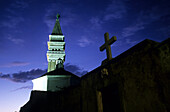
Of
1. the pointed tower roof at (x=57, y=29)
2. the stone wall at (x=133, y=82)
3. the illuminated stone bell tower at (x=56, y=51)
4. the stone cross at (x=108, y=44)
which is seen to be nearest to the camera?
the stone wall at (x=133, y=82)

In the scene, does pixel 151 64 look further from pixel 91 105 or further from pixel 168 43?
pixel 91 105

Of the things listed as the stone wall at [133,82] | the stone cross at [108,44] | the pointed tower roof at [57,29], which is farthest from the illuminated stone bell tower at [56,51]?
the stone cross at [108,44]

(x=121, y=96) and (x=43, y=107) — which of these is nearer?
(x=121, y=96)

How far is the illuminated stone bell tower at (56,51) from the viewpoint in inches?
1244

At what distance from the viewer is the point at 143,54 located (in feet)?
14.7

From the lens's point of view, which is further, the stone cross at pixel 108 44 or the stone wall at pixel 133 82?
the stone cross at pixel 108 44

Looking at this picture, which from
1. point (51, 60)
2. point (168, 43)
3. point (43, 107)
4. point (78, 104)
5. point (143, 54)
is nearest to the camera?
point (168, 43)

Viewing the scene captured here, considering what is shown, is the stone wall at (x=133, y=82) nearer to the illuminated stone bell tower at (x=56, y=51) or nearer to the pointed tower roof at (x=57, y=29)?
the illuminated stone bell tower at (x=56, y=51)

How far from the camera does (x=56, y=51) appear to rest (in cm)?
3281

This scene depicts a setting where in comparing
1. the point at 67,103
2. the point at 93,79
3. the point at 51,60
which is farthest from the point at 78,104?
the point at 51,60

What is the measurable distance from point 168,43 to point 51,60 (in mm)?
30240

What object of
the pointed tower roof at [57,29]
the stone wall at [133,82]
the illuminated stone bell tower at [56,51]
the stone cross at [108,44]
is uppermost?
the pointed tower roof at [57,29]

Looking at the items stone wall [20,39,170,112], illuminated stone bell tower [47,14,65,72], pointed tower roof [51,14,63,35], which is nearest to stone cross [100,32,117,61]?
stone wall [20,39,170,112]

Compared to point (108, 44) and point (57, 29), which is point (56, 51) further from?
point (108, 44)
